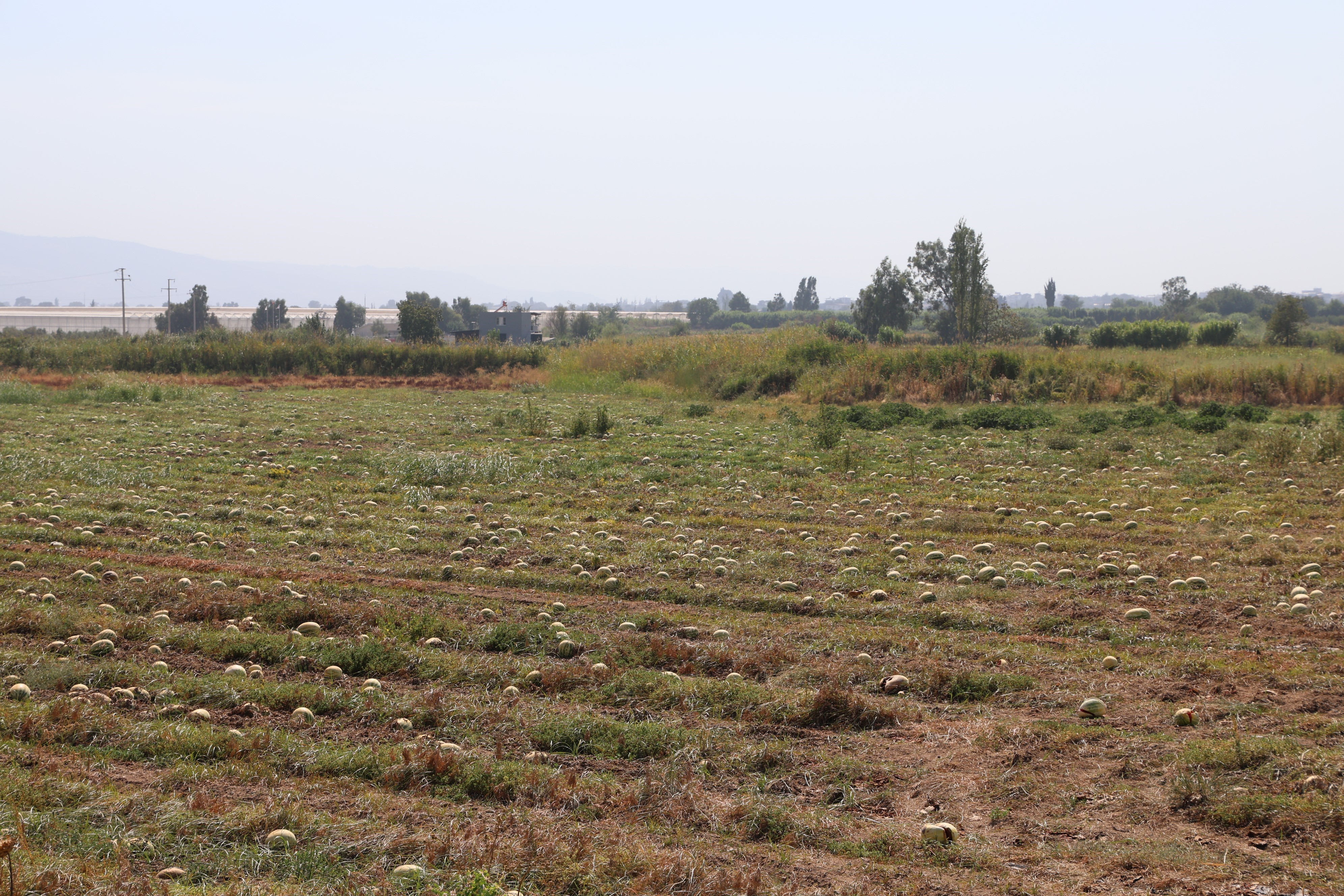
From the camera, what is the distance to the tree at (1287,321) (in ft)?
144

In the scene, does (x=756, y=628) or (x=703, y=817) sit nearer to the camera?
(x=703, y=817)

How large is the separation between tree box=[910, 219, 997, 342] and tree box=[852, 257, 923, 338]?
5.83 feet

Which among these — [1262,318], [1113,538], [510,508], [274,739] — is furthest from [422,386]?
[1262,318]

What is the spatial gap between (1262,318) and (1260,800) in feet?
331

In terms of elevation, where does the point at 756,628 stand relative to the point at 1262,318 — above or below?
below

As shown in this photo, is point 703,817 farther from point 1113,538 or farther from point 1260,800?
point 1113,538

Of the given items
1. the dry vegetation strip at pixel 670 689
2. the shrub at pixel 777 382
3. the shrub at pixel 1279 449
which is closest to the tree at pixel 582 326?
the shrub at pixel 777 382

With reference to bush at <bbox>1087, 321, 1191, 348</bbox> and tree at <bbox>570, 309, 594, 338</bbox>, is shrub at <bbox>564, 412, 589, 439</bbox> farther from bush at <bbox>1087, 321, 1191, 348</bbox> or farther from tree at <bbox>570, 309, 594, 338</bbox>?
tree at <bbox>570, 309, 594, 338</bbox>

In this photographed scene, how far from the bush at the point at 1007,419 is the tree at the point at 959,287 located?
18.6 metres

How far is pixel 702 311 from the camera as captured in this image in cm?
16288

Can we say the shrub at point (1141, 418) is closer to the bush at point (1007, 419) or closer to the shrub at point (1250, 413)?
the bush at point (1007, 419)

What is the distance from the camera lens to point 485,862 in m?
3.79

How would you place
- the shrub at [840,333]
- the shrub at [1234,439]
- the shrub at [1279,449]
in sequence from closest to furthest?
1. the shrub at [1279,449]
2. the shrub at [1234,439]
3. the shrub at [840,333]

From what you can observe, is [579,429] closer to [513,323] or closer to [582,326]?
[513,323]
